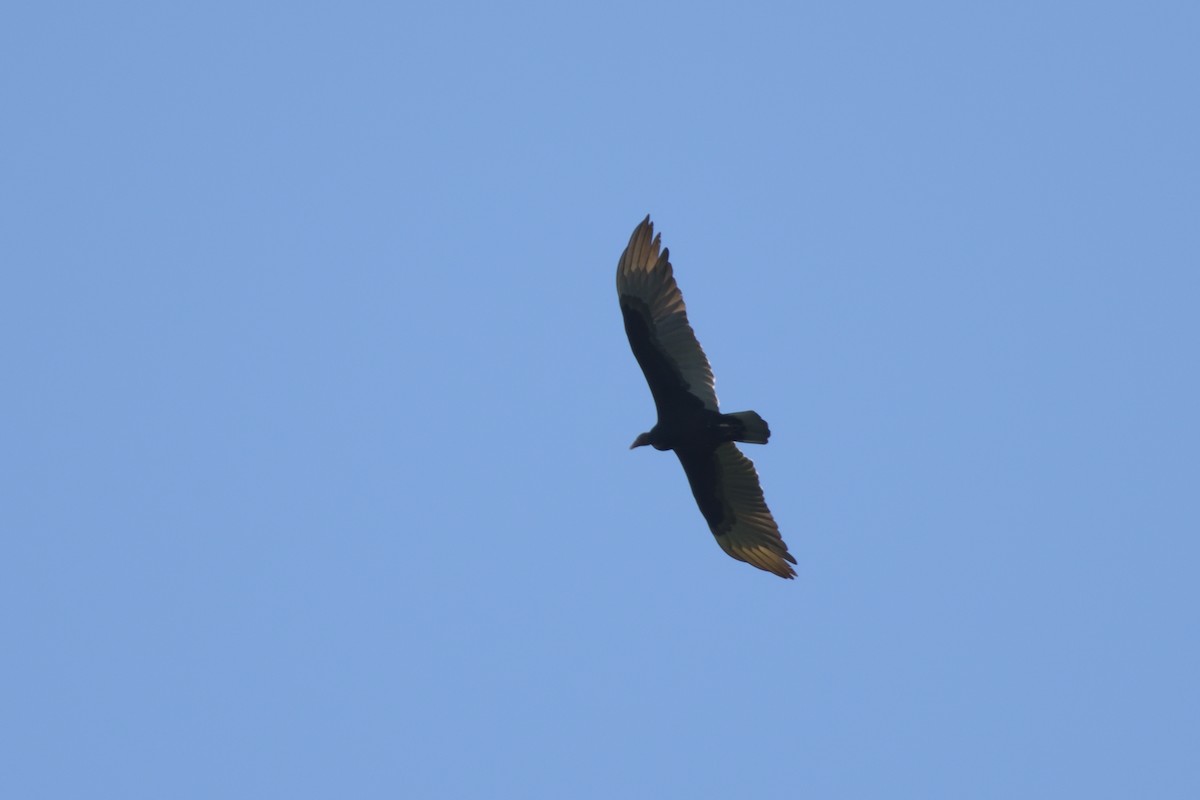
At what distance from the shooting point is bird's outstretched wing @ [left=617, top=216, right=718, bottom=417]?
16.4 m

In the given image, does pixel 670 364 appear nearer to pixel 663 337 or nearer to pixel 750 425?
pixel 663 337

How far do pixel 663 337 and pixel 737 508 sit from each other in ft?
7.78

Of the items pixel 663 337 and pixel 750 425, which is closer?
pixel 750 425

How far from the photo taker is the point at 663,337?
16.4 m

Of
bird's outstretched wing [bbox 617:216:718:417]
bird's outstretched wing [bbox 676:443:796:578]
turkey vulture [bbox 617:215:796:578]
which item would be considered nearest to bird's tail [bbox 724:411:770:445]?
turkey vulture [bbox 617:215:796:578]

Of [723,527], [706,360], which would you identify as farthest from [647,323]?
[723,527]

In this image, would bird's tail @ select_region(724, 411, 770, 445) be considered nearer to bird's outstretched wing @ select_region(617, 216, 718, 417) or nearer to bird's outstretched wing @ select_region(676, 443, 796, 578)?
bird's outstretched wing @ select_region(617, 216, 718, 417)

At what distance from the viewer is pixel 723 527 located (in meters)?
17.5

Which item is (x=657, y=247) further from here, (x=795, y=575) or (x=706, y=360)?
(x=795, y=575)

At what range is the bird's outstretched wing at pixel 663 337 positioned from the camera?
16.4m

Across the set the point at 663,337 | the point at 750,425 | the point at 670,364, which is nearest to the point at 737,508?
the point at 750,425

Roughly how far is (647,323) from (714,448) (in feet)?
5.49

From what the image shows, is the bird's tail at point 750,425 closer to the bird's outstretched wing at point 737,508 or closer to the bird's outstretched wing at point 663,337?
the bird's outstretched wing at point 663,337

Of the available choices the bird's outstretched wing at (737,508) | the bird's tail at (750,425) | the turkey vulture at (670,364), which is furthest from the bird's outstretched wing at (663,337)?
the bird's outstretched wing at (737,508)
